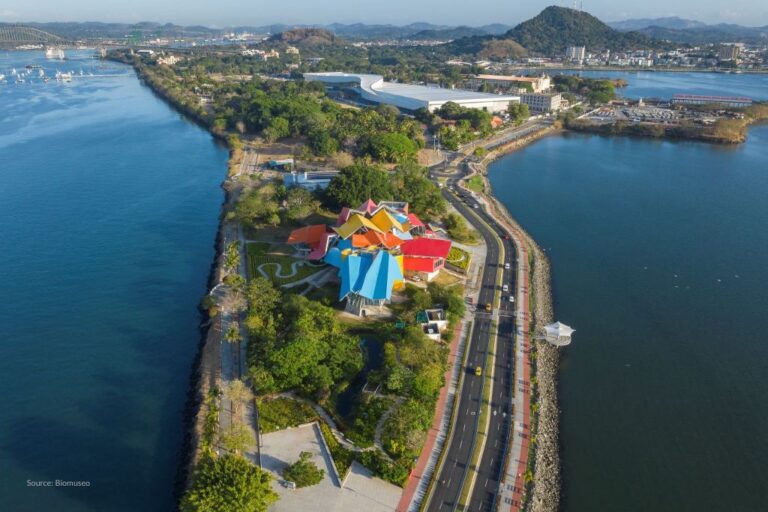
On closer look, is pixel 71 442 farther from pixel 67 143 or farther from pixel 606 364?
pixel 67 143

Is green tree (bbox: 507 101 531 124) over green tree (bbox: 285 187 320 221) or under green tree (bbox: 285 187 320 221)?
over

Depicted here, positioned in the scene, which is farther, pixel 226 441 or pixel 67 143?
pixel 67 143

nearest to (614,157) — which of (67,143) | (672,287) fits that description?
(672,287)

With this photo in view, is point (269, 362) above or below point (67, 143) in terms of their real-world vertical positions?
below

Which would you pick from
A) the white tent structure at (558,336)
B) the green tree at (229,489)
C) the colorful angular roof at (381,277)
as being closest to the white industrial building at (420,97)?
the colorful angular roof at (381,277)

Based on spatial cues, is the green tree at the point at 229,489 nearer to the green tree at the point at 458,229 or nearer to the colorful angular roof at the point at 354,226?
the colorful angular roof at the point at 354,226

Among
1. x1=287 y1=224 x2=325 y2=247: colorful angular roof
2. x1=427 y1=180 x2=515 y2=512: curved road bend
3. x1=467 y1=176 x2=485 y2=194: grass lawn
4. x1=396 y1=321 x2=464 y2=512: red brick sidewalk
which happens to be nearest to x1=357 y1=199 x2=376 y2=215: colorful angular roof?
x1=287 y1=224 x2=325 y2=247: colorful angular roof

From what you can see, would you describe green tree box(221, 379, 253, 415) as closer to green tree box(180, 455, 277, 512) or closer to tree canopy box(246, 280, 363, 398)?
tree canopy box(246, 280, 363, 398)
